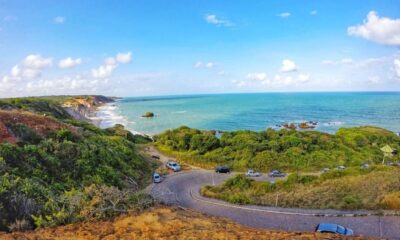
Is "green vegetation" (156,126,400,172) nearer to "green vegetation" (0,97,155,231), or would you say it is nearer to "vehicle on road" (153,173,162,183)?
"vehicle on road" (153,173,162,183)

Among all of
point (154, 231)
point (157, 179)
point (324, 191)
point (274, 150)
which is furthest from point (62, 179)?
point (274, 150)

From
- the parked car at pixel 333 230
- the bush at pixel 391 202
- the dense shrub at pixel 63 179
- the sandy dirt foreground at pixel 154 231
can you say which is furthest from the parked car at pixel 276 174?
the sandy dirt foreground at pixel 154 231

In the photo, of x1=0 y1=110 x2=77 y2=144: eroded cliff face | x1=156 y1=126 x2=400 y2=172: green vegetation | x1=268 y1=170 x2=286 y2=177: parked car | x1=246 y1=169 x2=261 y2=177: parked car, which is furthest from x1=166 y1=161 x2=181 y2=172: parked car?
x1=0 y1=110 x2=77 y2=144: eroded cliff face

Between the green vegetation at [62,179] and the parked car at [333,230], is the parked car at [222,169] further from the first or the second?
the parked car at [333,230]

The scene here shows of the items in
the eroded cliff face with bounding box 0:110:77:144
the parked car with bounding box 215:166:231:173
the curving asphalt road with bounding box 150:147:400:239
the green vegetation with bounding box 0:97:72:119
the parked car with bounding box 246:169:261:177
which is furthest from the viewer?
the green vegetation with bounding box 0:97:72:119

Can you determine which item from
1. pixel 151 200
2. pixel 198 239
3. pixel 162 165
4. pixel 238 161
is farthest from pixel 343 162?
pixel 198 239
